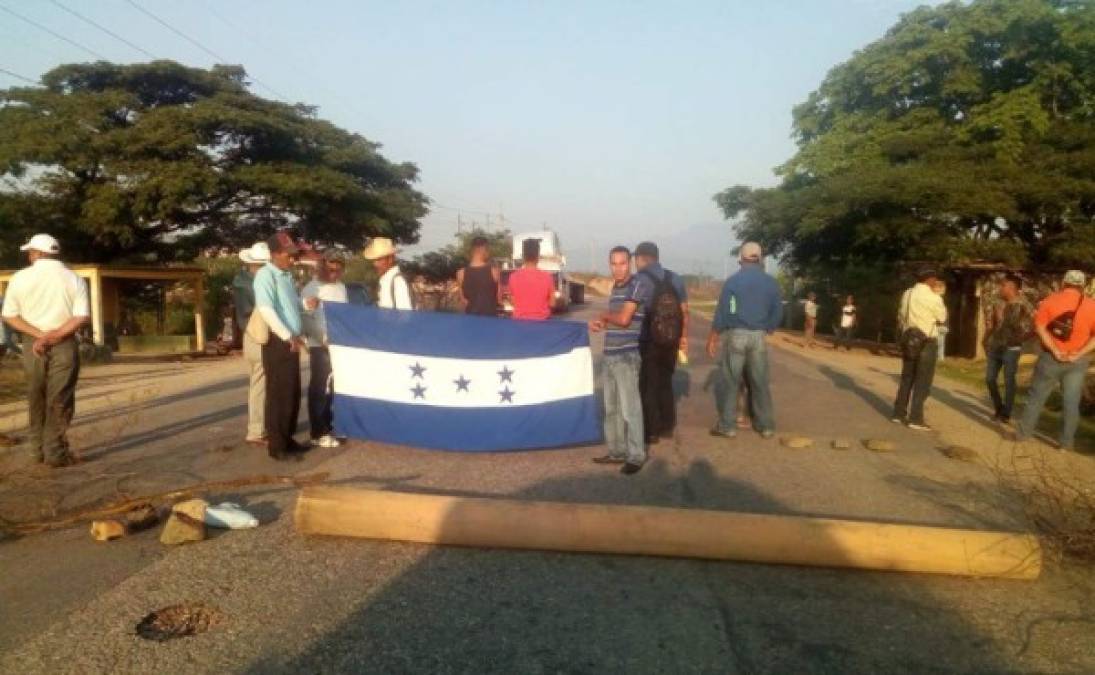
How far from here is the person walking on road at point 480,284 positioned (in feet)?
27.1

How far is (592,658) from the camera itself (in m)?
3.42

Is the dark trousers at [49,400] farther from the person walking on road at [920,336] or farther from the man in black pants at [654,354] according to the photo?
the person walking on road at [920,336]

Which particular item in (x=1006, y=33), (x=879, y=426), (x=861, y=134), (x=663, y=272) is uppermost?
(x=1006, y=33)

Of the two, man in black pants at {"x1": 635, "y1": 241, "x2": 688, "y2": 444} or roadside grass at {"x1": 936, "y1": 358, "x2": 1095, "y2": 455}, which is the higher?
man in black pants at {"x1": 635, "y1": 241, "x2": 688, "y2": 444}

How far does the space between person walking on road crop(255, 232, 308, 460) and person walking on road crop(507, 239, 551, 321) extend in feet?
6.90

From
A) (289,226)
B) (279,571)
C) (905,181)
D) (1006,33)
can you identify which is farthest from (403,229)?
(279,571)

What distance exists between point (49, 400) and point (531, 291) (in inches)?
169

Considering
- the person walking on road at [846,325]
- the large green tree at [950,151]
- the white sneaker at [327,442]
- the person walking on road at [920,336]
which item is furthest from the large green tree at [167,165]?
the person walking on road at [920,336]

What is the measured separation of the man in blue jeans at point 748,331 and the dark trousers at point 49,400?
5979mm

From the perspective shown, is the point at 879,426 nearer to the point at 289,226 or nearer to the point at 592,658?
the point at 592,658

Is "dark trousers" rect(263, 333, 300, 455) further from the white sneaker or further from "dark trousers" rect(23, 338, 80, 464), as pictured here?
"dark trousers" rect(23, 338, 80, 464)

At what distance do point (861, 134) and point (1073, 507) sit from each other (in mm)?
28176

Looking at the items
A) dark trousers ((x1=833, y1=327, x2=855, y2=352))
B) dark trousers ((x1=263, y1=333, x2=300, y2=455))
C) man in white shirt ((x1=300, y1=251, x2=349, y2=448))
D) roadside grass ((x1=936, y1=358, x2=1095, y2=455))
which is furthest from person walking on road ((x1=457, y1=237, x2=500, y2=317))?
dark trousers ((x1=833, y1=327, x2=855, y2=352))

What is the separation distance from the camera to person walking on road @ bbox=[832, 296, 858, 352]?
942 inches
